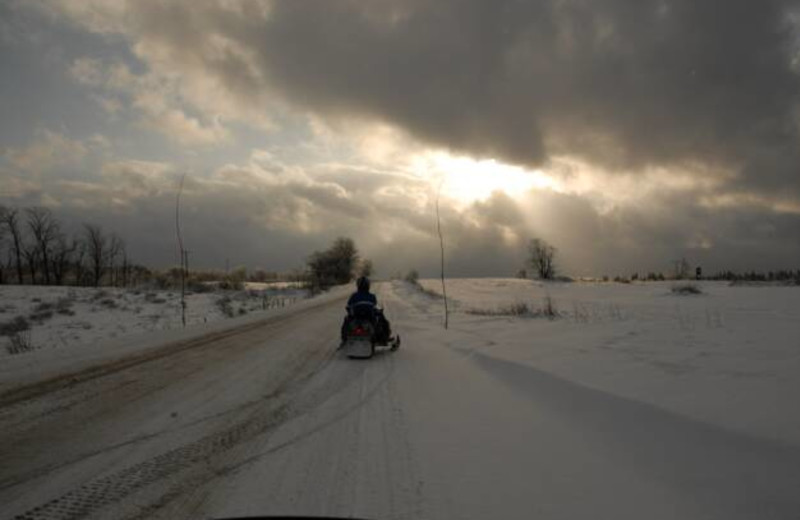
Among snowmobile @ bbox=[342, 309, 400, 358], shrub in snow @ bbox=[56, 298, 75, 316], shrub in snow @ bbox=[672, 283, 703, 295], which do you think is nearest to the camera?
snowmobile @ bbox=[342, 309, 400, 358]

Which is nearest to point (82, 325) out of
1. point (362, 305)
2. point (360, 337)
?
point (362, 305)

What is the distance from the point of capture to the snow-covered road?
364 centimetres

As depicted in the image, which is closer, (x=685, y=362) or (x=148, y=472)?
(x=148, y=472)

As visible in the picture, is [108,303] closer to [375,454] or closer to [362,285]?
[362,285]

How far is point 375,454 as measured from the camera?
189 inches

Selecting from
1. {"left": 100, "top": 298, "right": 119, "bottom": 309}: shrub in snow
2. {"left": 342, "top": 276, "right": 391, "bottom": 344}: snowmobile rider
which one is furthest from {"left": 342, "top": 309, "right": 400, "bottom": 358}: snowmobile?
{"left": 100, "top": 298, "right": 119, "bottom": 309}: shrub in snow

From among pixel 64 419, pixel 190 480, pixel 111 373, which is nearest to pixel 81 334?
pixel 111 373

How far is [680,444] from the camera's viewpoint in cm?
472

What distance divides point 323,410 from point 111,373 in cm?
478

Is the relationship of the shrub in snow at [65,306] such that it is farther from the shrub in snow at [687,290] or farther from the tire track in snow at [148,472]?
the shrub in snow at [687,290]

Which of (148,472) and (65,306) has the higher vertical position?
(65,306)

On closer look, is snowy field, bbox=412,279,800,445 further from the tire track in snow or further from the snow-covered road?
the tire track in snow

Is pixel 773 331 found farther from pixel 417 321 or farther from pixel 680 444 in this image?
pixel 417 321

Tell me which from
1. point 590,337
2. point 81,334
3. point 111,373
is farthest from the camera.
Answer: point 81,334
